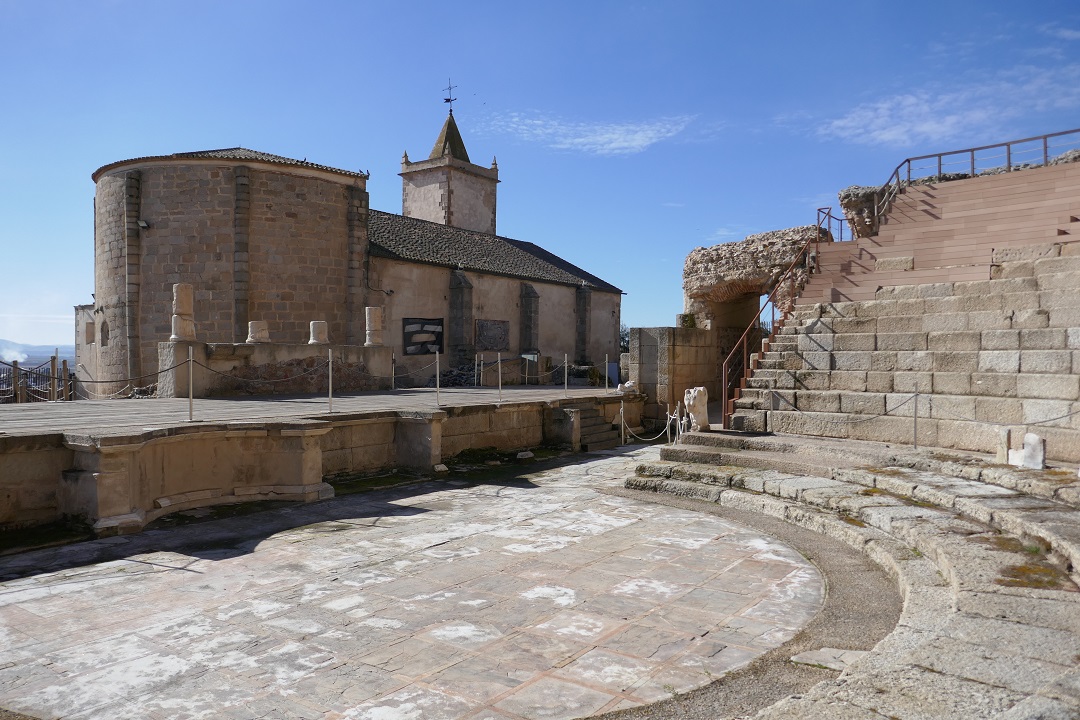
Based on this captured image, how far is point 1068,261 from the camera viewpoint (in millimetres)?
10594

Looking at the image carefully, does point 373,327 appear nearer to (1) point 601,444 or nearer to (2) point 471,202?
(1) point 601,444

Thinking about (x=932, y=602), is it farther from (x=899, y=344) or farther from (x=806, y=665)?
(x=899, y=344)

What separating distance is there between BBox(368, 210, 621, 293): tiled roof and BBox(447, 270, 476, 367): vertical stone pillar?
0.82 meters

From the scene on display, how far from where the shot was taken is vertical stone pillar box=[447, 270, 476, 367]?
87.2ft

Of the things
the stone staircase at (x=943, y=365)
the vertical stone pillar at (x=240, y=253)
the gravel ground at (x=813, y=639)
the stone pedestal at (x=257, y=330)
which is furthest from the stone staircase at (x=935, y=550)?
the vertical stone pillar at (x=240, y=253)

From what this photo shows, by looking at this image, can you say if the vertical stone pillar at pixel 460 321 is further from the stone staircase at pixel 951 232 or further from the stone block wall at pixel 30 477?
the stone block wall at pixel 30 477

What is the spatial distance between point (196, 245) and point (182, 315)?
834 centimetres

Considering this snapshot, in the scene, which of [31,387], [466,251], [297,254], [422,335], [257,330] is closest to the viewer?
[257,330]

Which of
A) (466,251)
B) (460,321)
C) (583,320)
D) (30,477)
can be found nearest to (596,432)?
(30,477)

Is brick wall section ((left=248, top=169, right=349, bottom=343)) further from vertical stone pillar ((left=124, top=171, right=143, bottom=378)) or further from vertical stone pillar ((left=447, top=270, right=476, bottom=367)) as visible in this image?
vertical stone pillar ((left=447, top=270, right=476, bottom=367))

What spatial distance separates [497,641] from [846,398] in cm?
821

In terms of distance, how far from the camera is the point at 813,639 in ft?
14.7

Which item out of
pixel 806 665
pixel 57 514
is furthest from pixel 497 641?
pixel 57 514

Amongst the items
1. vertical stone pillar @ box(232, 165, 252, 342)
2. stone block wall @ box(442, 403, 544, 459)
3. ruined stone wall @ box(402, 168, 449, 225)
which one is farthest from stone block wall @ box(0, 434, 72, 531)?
ruined stone wall @ box(402, 168, 449, 225)
